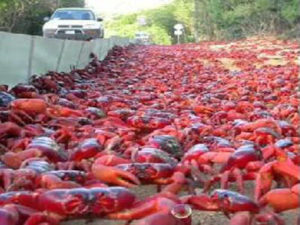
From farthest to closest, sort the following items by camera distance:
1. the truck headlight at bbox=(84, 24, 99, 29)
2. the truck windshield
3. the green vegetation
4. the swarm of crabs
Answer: the green vegetation → the truck windshield → the truck headlight at bbox=(84, 24, 99, 29) → the swarm of crabs

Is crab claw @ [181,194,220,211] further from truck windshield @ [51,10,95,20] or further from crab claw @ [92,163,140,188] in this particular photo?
truck windshield @ [51,10,95,20]

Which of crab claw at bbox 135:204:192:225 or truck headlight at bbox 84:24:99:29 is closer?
crab claw at bbox 135:204:192:225

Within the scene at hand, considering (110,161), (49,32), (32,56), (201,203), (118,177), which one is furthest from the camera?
(49,32)

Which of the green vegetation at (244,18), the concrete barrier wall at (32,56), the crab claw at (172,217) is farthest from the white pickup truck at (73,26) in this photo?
the crab claw at (172,217)

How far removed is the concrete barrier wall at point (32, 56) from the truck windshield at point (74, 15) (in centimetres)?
1321

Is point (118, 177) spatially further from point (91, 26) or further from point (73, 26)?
point (91, 26)

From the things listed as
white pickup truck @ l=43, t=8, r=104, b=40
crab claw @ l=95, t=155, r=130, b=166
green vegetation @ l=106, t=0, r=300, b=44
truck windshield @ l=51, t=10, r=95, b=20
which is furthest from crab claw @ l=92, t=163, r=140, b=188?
green vegetation @ l=106, t=0, r=300, b=44

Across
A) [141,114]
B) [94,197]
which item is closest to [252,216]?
[94,197]

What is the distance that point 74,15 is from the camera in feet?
92.3

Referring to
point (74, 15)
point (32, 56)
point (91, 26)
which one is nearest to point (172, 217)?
point (32, 56)

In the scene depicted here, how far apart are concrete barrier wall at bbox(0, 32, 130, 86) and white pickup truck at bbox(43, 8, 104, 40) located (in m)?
12.0

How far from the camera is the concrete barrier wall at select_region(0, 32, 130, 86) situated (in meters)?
8.69

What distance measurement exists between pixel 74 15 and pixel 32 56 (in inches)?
719

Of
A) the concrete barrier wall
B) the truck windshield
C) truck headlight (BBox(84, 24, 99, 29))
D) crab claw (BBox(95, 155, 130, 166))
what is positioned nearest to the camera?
crab claw (BBox(95, 155, 130, 166))
